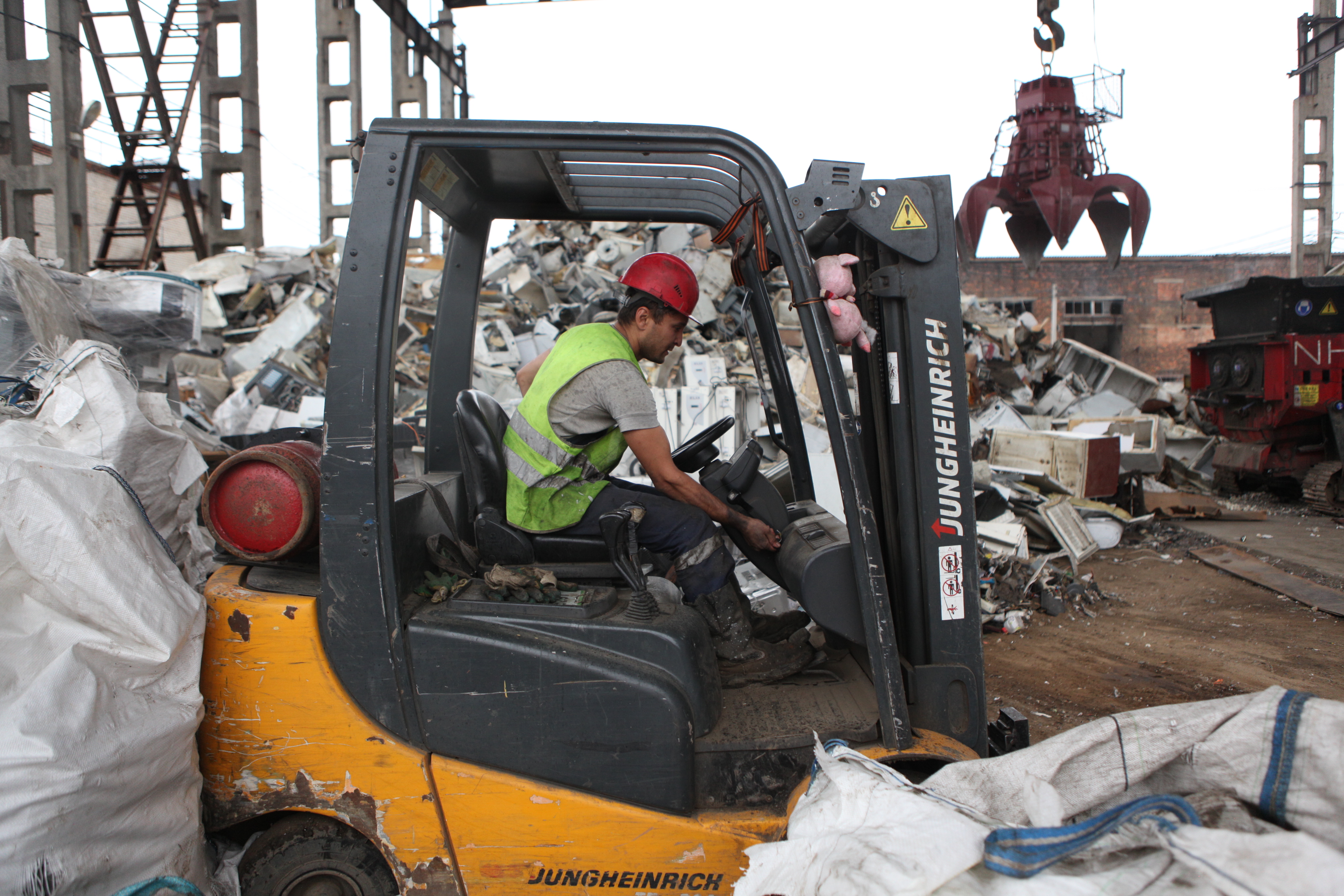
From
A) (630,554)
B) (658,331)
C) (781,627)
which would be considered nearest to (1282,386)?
(781,627)

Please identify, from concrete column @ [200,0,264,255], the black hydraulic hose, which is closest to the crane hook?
the black hydraulic hose

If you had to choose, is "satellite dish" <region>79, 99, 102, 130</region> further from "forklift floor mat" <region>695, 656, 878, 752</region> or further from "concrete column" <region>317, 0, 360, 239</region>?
"forklift floor mat" <region>695, 656, 878, 752</region>

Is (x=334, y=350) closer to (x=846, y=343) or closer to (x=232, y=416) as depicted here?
(x=846, y=343)

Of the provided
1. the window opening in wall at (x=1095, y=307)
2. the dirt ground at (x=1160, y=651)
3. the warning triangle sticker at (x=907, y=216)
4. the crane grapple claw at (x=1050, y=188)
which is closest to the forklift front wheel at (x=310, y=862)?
the warning triangle sticker at (x=907, y=216)

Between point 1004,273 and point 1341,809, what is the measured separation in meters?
29.0

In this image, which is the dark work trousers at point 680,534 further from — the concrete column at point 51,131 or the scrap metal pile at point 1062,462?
the concrete column at point 51,131

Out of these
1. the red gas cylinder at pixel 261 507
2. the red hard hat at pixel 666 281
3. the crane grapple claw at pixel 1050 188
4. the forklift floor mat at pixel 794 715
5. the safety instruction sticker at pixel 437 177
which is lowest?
the forklift floor mat at pixel 794 715

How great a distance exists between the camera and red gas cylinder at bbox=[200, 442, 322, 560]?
214 centimetres

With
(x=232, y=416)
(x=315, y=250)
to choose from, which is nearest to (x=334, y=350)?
(x=232, y=416)

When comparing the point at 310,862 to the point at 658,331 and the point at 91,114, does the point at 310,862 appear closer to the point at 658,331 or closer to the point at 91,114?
the point at 658,331

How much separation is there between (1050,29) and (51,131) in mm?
12741

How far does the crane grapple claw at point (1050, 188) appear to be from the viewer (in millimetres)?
5926

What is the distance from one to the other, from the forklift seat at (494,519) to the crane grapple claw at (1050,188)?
4098 mm

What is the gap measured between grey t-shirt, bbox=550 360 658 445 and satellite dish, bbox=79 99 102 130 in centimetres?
1341
